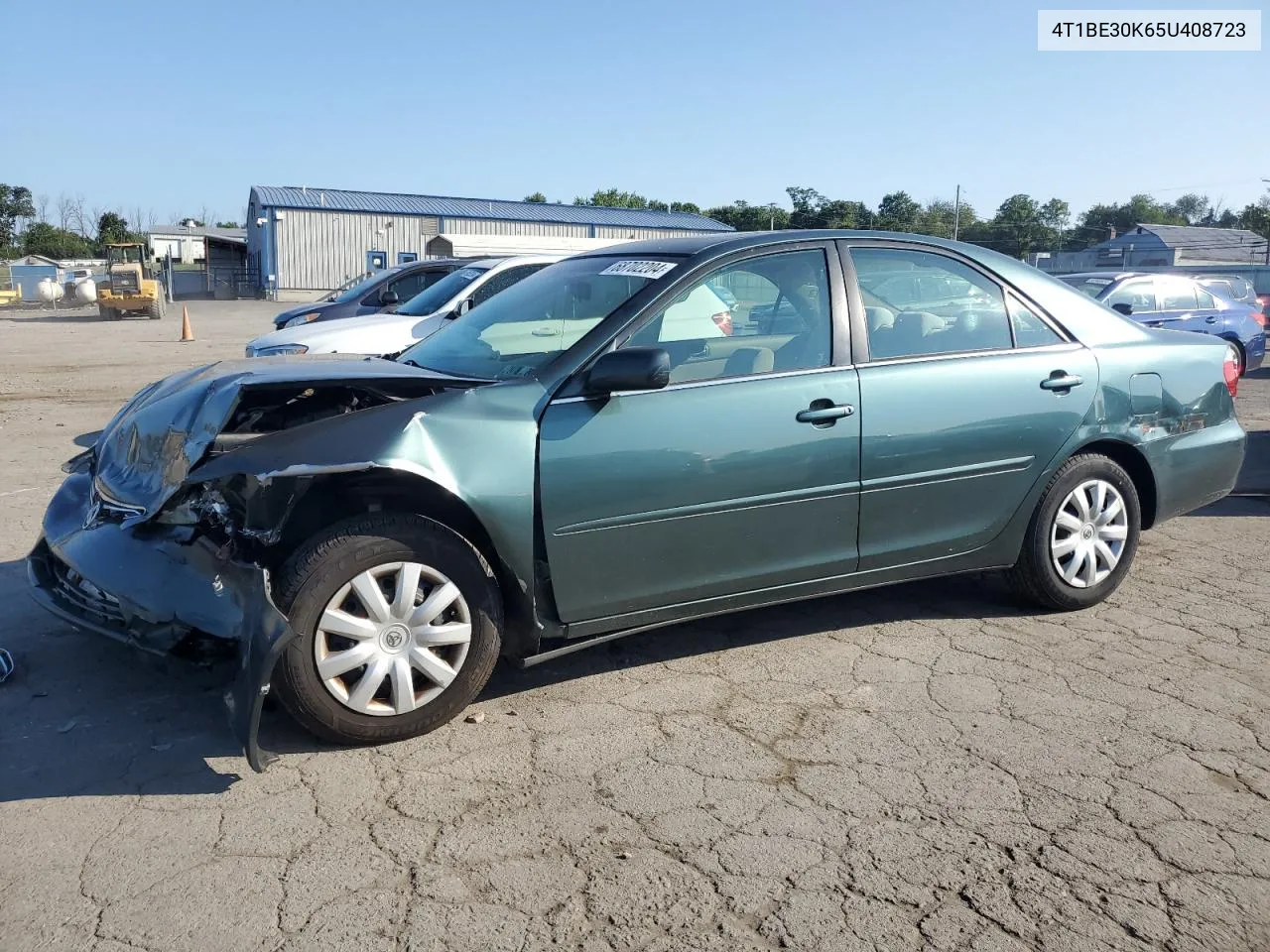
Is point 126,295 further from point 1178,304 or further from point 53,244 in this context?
point 53,244

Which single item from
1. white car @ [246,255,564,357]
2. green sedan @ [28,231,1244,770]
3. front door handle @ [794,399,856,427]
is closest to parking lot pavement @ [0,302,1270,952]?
green sedan @ [28,231,1244,770]

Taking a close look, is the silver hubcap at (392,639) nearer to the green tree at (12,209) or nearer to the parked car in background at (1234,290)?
the parked car in background at (1234,290)

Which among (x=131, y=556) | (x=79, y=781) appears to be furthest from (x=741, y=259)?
(x=79, y=781)

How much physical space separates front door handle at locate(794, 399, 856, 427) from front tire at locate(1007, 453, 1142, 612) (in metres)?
1.14

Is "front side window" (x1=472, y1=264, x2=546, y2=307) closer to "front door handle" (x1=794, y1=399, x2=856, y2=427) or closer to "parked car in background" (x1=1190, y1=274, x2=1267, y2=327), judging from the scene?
"front door handle" (x1=794, y1=399, x2=856, y2=427)

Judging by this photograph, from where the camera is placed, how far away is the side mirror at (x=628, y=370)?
12.0ft

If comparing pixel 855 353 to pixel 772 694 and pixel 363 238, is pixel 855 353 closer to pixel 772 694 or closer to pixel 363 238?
pixel 772 694

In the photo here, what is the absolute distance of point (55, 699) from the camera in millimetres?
3824

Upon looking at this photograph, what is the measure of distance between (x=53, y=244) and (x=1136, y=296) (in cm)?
7269

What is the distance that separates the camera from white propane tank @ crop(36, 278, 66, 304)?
4027 cm

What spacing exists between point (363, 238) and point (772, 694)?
1988 inches

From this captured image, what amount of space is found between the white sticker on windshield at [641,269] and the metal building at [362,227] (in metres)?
44.2

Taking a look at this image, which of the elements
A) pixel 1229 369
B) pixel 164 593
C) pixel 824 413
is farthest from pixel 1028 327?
pixel 164 593

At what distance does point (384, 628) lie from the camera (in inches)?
135
